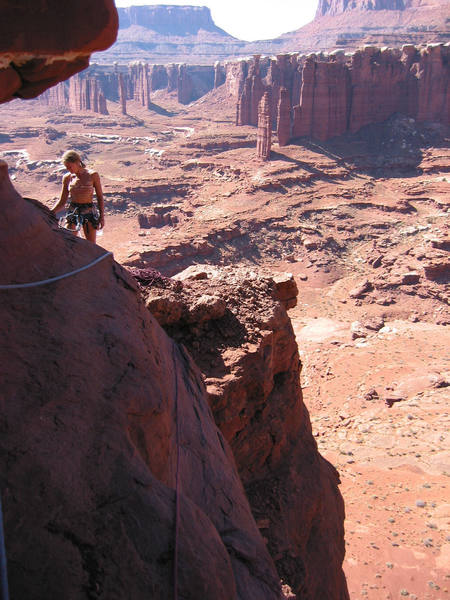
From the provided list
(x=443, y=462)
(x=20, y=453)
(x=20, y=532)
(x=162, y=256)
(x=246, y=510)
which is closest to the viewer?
(x=20, y=532)

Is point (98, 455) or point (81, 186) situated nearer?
point (98, 455)

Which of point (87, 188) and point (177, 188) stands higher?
point (87, 188)

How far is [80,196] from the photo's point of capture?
6734 mm

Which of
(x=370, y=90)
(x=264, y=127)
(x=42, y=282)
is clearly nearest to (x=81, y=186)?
(x=42, y=282)

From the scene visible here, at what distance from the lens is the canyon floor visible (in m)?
10.1

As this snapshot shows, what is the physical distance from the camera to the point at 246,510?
3.89 meters

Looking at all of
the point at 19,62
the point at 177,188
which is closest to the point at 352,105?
the point at 177,188

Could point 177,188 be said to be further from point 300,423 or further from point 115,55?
point 115,55

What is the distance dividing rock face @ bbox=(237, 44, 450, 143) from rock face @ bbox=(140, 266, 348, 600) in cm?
3844

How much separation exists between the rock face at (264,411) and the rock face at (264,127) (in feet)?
114

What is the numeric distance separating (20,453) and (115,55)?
149957 millimetres

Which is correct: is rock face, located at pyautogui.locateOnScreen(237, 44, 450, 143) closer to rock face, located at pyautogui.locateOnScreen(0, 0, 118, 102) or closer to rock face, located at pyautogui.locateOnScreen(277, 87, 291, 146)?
rock face, located at pyautogui.locateOnScreen(277, 87, 291, 146)

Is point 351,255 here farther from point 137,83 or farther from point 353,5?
point 353,5

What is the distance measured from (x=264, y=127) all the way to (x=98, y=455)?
3993cm
